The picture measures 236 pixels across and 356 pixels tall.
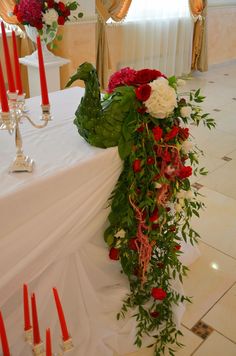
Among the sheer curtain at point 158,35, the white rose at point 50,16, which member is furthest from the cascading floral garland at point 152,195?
the sheer curtain at point 158,35

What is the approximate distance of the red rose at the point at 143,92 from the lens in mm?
1282

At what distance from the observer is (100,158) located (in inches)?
51.9

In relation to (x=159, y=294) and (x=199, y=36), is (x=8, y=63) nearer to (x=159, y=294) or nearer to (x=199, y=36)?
(x=159, y=294)

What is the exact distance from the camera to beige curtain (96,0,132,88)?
4133 millimetres

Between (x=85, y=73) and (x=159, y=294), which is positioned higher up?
(x=85, y=73)

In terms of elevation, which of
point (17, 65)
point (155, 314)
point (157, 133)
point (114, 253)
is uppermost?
point (17, 65)

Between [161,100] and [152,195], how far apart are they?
0.36 meters

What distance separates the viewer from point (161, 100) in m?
1.27

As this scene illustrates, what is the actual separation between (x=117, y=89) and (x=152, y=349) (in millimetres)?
1050

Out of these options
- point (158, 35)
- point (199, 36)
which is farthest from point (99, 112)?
point (199, 36)

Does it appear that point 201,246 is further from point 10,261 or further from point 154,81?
point 10,261

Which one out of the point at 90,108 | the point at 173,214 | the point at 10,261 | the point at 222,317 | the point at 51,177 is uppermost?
the point at 90,108

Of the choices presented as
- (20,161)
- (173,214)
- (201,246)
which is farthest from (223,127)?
(20,161)

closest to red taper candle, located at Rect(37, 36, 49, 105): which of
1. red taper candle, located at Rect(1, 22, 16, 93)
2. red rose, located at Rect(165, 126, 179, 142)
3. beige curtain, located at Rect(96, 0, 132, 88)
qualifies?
red taper candle, located at Rect(1, 22, 16, 93)
